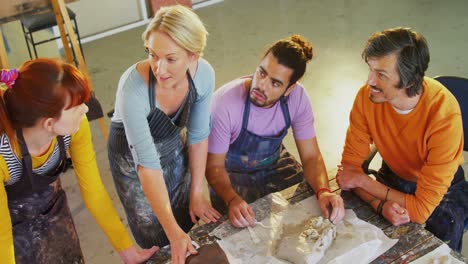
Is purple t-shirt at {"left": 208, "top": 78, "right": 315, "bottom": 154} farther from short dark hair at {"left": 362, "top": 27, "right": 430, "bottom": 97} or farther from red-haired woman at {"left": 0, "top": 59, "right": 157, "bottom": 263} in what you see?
red-haired woman at {"left": 0, "top": 59, "right": 157, "bottom": 263}

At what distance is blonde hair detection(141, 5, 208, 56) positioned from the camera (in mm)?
1832

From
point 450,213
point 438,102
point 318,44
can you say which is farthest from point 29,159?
point 318,44

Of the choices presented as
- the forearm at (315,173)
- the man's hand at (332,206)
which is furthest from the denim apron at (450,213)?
the man's hand at (332,206)

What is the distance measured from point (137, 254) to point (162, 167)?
0.43 metres

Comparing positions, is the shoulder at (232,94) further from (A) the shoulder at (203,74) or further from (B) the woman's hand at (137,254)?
(B) the woman's hand at (137,254)

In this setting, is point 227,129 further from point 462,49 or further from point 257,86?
point 462,49

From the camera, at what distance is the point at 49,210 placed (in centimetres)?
216

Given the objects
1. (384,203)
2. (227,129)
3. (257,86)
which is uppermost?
(257,86)

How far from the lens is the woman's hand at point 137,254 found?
6.40ft

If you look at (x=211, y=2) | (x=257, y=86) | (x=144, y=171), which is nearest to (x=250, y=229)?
(x=144, y=171)

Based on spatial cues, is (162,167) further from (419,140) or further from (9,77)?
(419,140)

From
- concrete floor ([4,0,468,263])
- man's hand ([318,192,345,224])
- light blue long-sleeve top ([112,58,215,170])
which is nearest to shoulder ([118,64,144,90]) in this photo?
light blue long-sleeve top ([112,58,215,170])

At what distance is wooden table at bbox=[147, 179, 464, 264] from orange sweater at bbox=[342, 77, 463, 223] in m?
0.10

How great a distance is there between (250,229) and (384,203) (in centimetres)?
56
